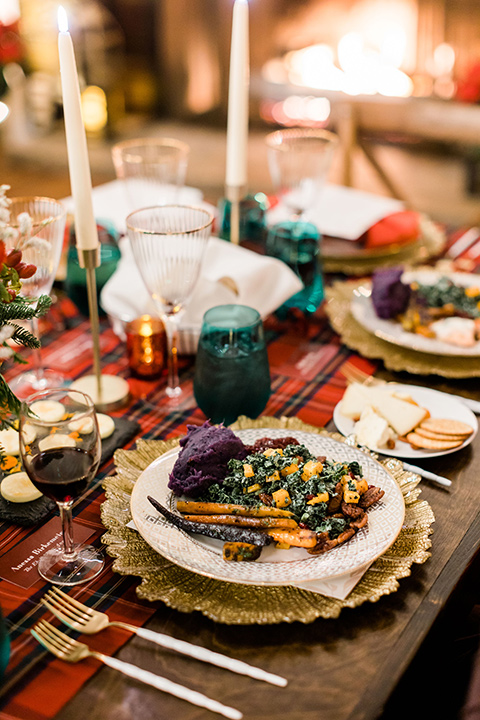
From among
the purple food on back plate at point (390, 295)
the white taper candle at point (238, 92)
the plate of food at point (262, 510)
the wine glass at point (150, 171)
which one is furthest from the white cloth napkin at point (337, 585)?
the wine glass at point (150, 171)

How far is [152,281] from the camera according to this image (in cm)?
125

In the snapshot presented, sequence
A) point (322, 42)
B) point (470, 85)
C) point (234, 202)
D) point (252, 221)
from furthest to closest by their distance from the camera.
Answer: point (322, 42)
point (470, 85)
point (252, 221)
point (234, 202)

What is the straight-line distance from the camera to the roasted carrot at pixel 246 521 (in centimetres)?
93

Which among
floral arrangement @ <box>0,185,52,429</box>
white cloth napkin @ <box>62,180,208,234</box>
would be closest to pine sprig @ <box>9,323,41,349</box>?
floral arrangement @ <box>0,185,52,429</box>

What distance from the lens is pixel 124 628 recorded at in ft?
2.81

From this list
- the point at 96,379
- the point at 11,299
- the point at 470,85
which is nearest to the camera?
the point at 11,299

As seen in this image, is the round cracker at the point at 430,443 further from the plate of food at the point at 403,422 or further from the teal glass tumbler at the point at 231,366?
the teal glass tumbler at the point at 231,366

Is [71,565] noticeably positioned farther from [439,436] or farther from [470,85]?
[470,85]

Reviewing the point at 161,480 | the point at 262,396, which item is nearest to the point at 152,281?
the point at 262,396

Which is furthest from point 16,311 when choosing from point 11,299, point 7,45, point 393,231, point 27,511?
point 7,45

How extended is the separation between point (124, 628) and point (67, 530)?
5.8 inches

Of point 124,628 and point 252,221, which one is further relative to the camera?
point 252,221

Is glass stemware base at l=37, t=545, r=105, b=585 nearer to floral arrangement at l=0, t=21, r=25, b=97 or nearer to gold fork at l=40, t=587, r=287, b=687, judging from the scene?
gold fork at l=40, t=587, r=287, b=687

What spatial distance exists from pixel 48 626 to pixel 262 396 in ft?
1.73
